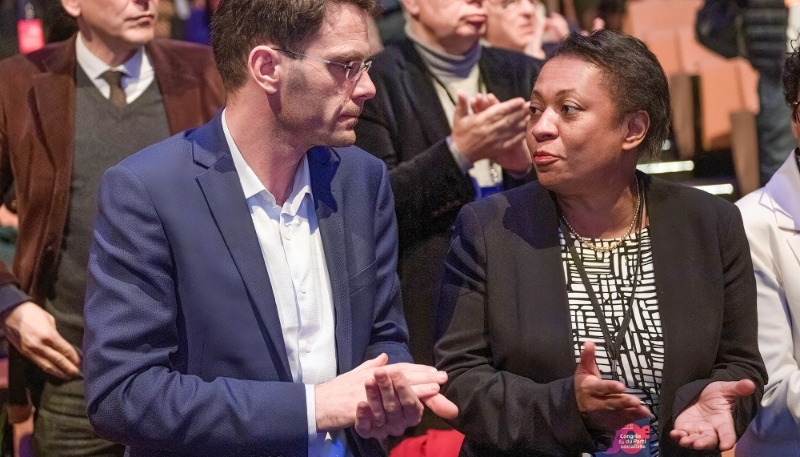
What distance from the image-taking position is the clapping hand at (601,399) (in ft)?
5.86

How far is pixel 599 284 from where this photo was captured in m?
2.15

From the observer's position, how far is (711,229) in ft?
7.23

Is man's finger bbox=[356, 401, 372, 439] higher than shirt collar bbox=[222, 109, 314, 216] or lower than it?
lower

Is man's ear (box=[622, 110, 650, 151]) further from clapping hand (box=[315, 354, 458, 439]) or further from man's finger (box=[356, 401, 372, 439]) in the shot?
man's finger (box=[356, 401, 372, 439])

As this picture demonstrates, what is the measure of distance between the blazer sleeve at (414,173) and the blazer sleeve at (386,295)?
0.51 m

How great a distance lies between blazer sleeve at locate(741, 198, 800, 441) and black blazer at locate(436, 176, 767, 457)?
0.55 ft

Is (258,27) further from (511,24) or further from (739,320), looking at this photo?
(511,24)

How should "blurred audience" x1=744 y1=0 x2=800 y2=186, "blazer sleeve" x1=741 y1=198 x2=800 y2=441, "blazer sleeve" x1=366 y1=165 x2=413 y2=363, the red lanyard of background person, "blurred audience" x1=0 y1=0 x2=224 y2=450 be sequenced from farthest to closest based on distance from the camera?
the red lanyard of background person → "blurred audience" x1=744 y1=0 x2=800 y2=186 → "blurred audience" x1=0 y1=0 x2=224 y2=450 → "blazer sleeve" x1=741 y1=198 x2=800 y2=441 → "blazer sleeve" x1=366 y1=165 x2=413 y2=363

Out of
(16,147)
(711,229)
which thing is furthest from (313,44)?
(16,147)

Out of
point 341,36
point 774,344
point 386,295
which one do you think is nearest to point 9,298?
point 386,295

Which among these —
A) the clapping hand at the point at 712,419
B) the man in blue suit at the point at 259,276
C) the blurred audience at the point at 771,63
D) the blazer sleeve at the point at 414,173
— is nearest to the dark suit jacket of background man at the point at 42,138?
the blazer sleeve at the point at 414,173

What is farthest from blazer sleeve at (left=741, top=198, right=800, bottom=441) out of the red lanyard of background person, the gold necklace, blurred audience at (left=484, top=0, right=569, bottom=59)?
the red lanyard of background person

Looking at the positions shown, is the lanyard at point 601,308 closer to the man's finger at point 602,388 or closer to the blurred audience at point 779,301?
the man's finger at point 602,388

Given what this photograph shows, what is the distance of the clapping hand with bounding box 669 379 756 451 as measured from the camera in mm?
1944
